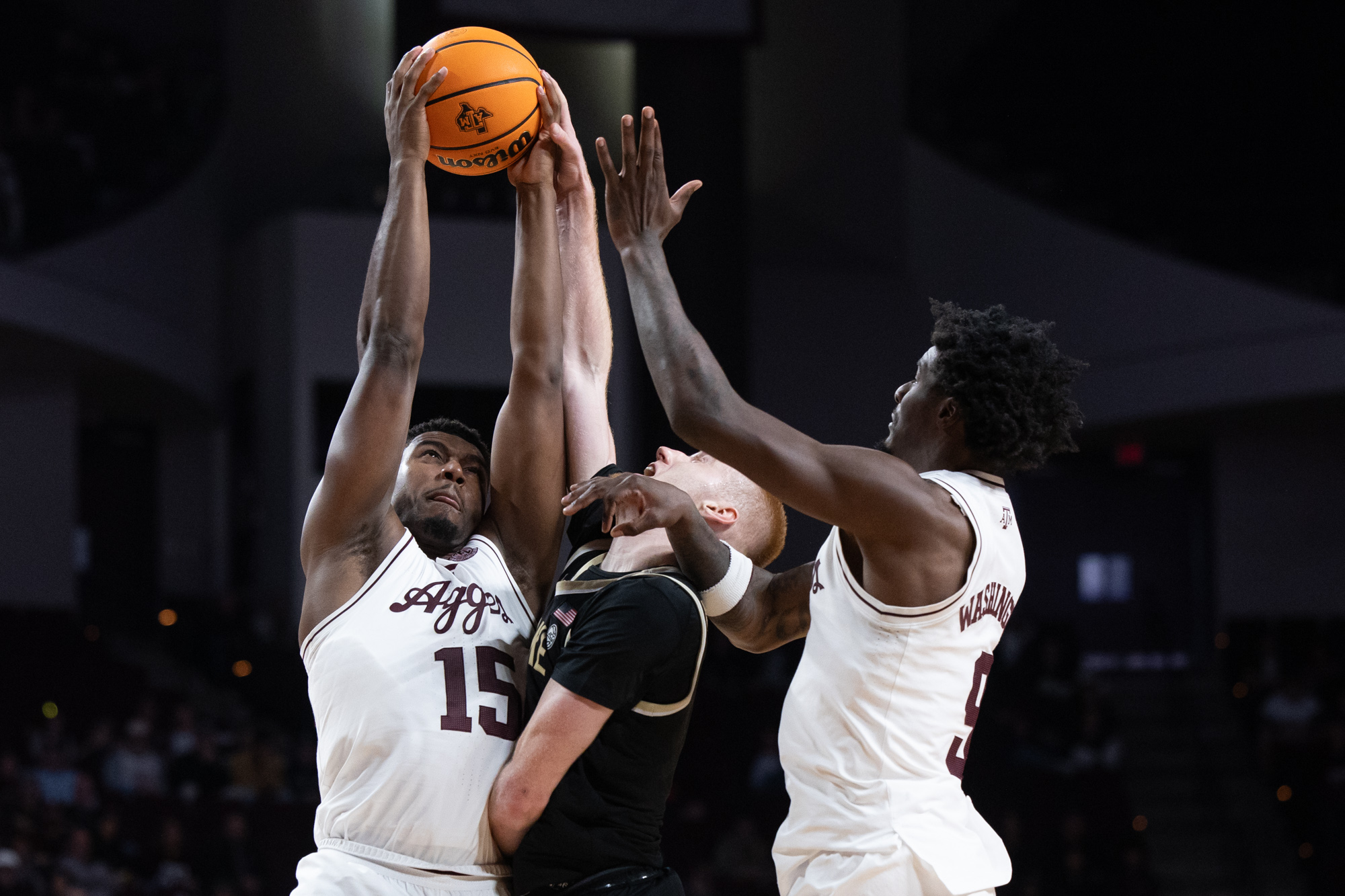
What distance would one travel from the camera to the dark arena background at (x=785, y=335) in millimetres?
11375

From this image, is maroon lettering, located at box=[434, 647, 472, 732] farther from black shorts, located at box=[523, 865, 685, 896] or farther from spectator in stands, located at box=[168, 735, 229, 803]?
spectator in stands, located at box=[168, 735, 229, 803]

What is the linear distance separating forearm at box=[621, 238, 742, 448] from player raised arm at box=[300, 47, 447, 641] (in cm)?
47

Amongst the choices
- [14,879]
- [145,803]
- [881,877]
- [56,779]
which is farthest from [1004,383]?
[56,779]

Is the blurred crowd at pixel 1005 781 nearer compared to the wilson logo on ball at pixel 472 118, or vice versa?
the wilson logo on ball at pixel 472 118

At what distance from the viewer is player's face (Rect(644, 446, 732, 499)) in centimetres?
314

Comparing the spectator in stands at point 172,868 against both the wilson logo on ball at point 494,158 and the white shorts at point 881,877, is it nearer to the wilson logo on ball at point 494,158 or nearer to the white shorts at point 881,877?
the wilson logo on ball at point 494,158

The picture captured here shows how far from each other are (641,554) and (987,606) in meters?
0.76

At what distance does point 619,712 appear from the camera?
107 inches

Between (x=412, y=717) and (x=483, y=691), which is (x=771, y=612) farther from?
(x=412, y=717)

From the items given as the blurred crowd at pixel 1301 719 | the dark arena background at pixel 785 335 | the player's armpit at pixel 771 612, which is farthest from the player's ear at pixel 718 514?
the blurred crowd at pixel 1301 719

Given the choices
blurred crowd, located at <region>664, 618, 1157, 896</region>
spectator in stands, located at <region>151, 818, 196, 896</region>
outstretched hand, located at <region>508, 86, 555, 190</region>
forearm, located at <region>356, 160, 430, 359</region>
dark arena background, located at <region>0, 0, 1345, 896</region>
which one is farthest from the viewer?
dark arena background, located at <region>0, 0, 1345, 896</region>

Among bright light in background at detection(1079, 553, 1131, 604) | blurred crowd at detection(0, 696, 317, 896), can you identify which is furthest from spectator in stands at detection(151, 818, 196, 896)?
bright light in background at detection(1079, 553, 1131, 604)

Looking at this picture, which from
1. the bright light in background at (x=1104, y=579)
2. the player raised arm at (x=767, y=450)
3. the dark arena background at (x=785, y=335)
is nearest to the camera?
the player raised arm at (x=767, y=450)

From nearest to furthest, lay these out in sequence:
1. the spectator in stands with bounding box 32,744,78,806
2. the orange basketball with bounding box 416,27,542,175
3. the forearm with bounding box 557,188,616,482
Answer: the orange basketball with bounding box 416,27,542,175 < the forearm with bounding box 557,188,616,482 < the spectator in stands with bounding box 32,744,78,806
